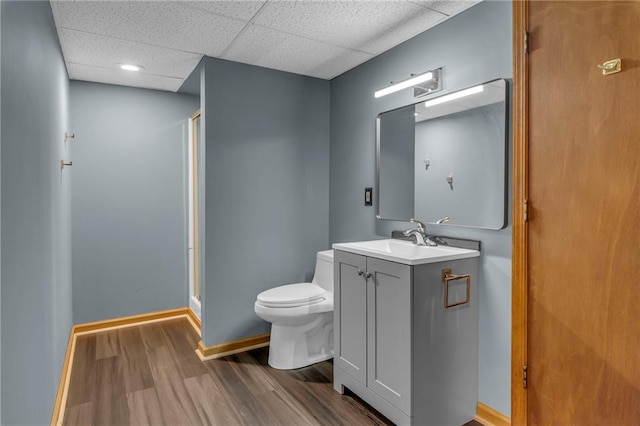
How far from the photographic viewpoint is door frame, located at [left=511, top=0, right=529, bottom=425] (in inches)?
68.7

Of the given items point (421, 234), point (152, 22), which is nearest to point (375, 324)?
point (421, 234)

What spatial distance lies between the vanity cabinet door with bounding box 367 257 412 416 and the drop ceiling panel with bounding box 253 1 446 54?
1.32 meters

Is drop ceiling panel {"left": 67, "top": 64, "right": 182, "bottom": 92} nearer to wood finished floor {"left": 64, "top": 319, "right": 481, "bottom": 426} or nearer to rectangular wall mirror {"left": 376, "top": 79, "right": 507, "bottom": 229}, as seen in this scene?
rectangular wall mirror {"left": 376, "top": 79, "right": 507, "bottom": 229}

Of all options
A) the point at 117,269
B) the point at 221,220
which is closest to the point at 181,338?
the point at 117,269

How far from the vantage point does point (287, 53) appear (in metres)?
2.61

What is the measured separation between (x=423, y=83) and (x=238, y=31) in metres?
1.15

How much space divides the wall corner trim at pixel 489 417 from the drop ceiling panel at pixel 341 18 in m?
2.10

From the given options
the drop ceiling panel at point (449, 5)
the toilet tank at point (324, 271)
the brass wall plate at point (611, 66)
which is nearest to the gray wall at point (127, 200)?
the toilet tank at point (324, 271)

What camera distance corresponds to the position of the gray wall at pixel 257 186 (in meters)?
2.73

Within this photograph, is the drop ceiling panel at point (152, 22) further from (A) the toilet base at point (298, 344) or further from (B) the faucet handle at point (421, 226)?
A: (A) the toilet base at point (298, 344)

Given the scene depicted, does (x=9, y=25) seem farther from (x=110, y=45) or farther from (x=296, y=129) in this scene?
(x=296, y=129)

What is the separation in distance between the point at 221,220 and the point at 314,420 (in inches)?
57.7

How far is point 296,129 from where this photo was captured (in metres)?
3.05

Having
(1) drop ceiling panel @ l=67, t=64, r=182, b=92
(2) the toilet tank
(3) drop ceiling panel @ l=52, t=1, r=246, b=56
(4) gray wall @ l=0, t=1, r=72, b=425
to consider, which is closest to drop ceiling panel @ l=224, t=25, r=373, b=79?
(3) drop ceiling panel @ l=52, t=1, r=246, b=56
